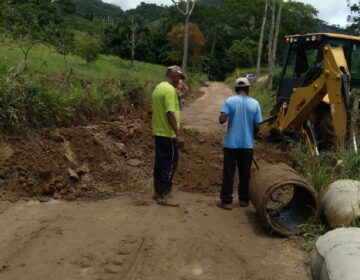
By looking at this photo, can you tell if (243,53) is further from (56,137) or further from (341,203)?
(341,203)

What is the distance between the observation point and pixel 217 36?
83.8 meters

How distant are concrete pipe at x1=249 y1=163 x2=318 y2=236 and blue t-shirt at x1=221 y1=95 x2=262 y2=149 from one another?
49 cm

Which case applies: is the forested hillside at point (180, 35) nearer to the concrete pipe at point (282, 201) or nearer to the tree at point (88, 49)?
the tree at point (88, 49)

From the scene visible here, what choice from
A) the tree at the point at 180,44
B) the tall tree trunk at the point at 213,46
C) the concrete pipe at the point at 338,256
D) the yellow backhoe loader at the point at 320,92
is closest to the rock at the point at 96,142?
the yellow backhoe loader at the point at 320,92

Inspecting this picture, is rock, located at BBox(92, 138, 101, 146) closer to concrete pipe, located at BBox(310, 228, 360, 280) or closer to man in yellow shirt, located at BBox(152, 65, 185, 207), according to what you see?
man in yellow shirt, located at BBox(152, 65, 185, 207)

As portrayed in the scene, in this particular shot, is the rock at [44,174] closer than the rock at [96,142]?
Yes

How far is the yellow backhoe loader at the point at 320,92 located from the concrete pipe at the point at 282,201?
191 centimetres

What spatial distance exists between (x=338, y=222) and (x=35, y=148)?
15.7 ft

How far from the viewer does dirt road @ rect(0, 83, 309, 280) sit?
17.4 ft

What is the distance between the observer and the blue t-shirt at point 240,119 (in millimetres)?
7734

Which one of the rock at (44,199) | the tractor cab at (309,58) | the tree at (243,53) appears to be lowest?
the tree at (243,53)

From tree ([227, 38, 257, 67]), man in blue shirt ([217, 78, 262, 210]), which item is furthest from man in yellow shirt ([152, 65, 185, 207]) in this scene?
tree ([227, 38, 257, 67])

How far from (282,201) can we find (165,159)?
1791 millimetres

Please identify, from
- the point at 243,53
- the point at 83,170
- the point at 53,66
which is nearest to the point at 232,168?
the point at 83,170
